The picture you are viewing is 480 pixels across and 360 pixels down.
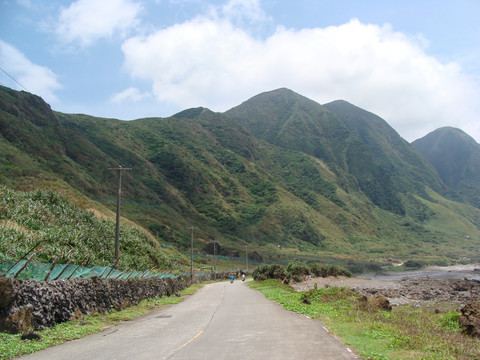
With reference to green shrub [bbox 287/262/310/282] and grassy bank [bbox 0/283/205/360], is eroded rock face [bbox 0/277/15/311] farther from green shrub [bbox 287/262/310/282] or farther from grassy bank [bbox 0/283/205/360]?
green shrub [bbox 287/262/310/282]

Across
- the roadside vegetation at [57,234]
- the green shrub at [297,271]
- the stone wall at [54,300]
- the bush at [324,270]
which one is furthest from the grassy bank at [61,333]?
the bush at [324,270]

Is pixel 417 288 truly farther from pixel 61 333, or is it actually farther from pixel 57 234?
pixel 61 333

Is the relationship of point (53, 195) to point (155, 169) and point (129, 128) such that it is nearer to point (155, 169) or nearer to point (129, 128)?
point (155, 169)

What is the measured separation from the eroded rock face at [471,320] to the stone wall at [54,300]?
13454mm

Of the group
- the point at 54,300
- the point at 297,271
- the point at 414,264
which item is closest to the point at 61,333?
the point at 54,300

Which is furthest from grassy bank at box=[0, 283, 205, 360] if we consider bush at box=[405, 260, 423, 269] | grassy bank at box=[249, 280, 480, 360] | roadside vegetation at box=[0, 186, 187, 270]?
bush at box=[405, 260, 423, 269]

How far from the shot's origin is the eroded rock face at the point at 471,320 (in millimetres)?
12160

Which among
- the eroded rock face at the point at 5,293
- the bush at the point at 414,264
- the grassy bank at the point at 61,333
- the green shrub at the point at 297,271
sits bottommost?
the bush at the point at 414,264

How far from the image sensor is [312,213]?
149m

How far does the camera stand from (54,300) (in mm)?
13250

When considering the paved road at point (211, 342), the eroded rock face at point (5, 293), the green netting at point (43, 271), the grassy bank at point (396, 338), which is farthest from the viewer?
the green netting at point (43, 271)

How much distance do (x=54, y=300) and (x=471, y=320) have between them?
13.8m

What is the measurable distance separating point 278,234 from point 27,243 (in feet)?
367

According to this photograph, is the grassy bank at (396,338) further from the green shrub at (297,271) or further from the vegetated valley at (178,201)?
the green shrub at (297,271)
